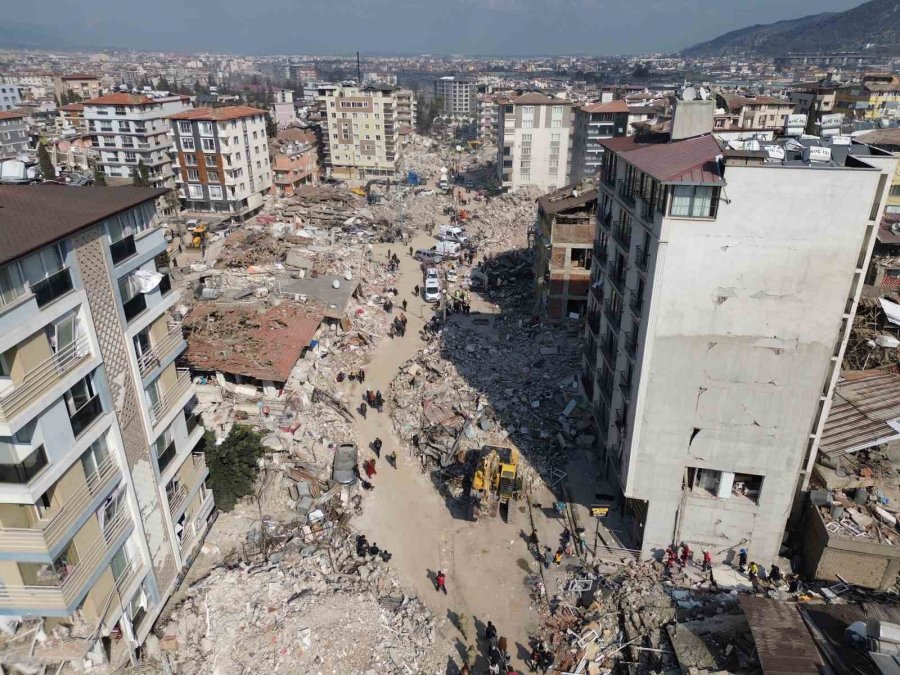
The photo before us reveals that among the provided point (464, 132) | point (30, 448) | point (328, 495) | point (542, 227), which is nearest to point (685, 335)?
point (328, 495)

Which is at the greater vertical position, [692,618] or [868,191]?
[868,191]

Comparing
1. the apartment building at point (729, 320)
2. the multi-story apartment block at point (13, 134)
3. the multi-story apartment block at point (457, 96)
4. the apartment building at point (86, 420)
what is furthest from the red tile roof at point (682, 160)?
the multi-story apartment block at point (457, 96)

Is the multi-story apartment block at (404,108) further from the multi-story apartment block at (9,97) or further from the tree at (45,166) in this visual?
the multi-story apartment block at (9,97)

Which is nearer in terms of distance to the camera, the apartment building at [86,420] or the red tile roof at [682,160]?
the apartment building at [86,420]

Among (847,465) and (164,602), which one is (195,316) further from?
(847,465)

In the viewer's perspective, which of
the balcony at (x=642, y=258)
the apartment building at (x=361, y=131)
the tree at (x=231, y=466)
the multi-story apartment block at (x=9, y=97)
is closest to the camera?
the balcony at (x=642, y=258)

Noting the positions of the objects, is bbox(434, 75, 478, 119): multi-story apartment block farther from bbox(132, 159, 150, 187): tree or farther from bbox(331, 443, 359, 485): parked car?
bbox(331, 443, 359, 485): parked car
